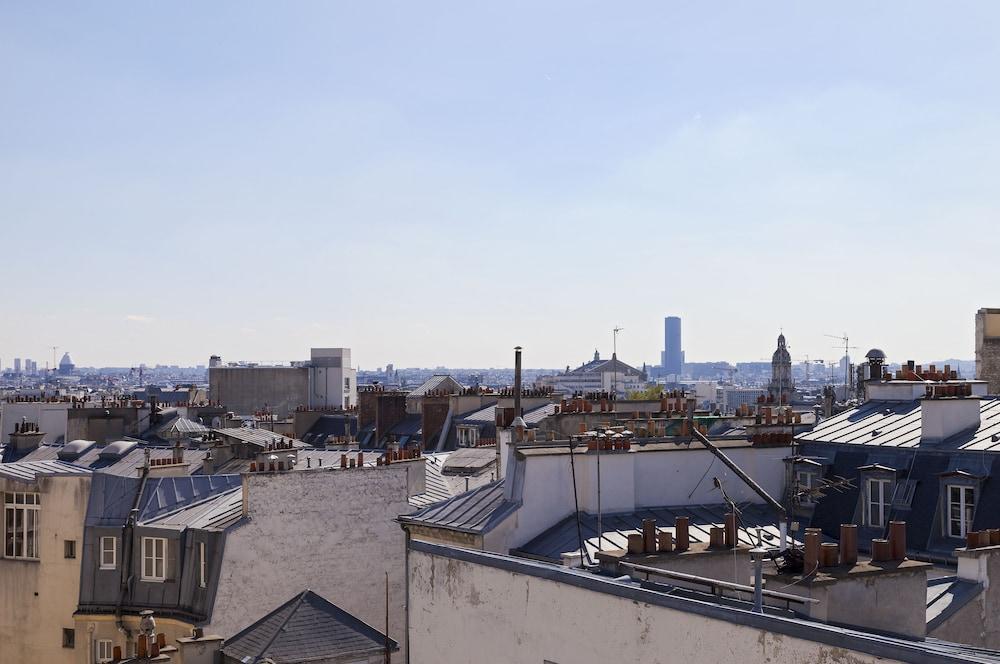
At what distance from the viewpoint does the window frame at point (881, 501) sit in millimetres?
23719

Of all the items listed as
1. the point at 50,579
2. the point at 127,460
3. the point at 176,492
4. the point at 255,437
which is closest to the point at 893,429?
the point at 176,492

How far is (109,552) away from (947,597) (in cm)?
1992

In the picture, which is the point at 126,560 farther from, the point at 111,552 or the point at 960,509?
the point at 960,509

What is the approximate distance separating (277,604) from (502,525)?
7428 millimetres

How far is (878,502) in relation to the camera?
2394cm

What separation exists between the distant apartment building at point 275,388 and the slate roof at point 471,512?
8584cm

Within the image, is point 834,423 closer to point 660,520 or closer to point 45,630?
point 660,520

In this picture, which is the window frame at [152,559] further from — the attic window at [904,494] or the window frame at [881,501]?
the attic window at [904,494]

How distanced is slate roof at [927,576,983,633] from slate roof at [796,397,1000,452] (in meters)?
5.20

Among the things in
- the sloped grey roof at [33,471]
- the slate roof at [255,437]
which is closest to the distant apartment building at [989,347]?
the slate roof at [255,437]

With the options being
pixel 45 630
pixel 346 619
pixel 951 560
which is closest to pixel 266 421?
pixel 45 630

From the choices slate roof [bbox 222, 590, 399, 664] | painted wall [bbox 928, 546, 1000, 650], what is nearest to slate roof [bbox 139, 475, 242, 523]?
slate roof [bbox 222, 590, 399, 664]

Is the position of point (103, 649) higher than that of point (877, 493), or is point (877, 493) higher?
point (877, 493)

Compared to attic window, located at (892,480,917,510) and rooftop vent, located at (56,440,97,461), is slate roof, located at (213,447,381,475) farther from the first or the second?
attic window, located at (892,480,917,510)
